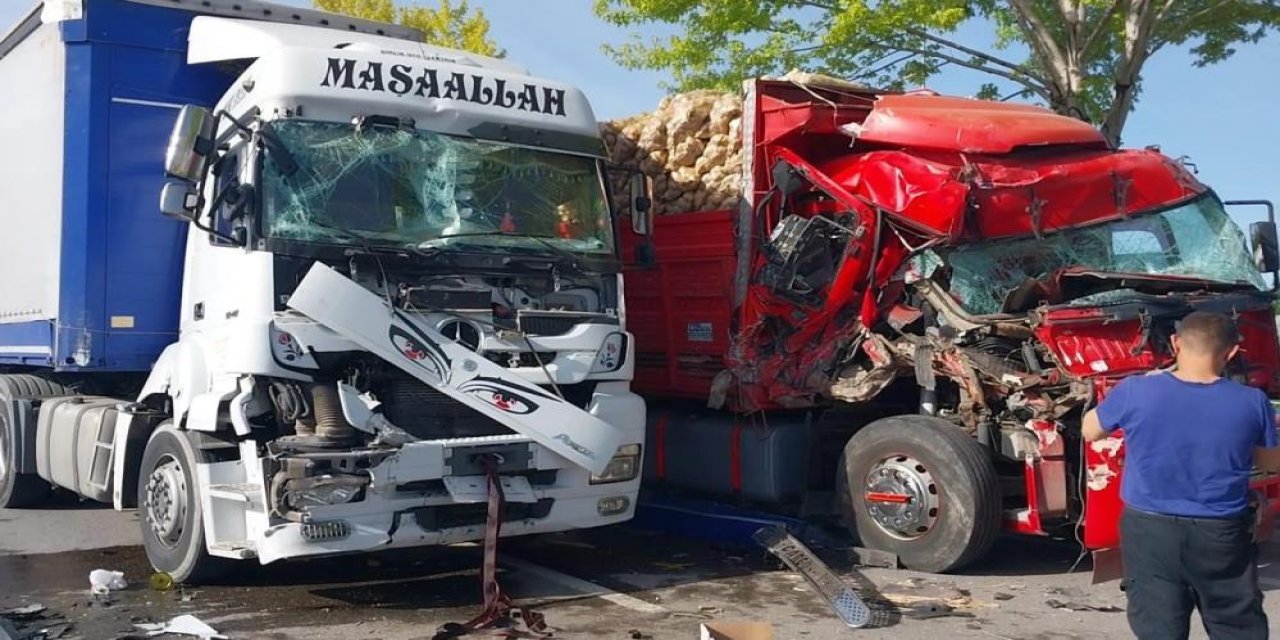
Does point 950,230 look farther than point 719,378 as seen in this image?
→ No

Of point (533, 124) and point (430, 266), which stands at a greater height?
point (533, 124)

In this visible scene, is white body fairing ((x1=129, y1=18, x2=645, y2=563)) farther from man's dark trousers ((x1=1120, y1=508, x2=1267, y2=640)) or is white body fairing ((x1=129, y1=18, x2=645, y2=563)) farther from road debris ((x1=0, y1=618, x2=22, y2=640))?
man's dark trousers ((x1=1120, y1=508, x2=1267, y2=640))

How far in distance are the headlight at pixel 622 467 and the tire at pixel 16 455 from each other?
4.97m

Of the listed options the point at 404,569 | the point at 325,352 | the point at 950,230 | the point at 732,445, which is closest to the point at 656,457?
the point at 732,445

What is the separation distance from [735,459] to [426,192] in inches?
124

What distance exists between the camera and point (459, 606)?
669 centimetres

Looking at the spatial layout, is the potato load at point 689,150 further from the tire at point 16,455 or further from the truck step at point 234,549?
the tire at point 16,455

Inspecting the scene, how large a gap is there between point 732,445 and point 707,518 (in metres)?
0.56

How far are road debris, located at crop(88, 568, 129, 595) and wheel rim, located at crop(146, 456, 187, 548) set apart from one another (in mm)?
307

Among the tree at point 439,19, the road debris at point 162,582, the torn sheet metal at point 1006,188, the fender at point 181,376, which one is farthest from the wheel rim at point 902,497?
A: the tree at point 439,19

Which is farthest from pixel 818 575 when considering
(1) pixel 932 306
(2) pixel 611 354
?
(1) pixel 932 306

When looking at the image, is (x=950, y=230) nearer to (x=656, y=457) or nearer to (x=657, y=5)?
(x=656, y=457)

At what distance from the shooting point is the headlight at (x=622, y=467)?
23.0 ft

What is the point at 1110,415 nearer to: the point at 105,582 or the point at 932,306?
the point at 932,306
